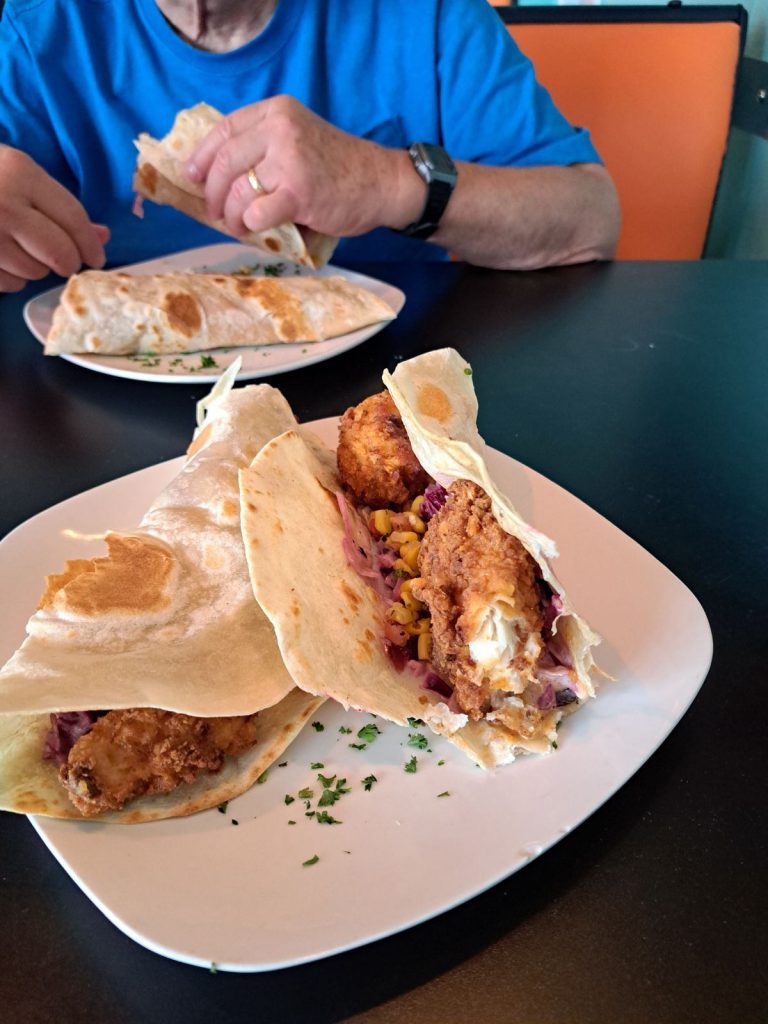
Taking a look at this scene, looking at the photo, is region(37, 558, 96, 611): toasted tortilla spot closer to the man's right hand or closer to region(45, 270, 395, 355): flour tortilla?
region(45, 270, 395, 355): flour tortilla

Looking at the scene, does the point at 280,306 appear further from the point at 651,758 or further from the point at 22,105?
the point at 651,758

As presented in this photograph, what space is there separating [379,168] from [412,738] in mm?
2266

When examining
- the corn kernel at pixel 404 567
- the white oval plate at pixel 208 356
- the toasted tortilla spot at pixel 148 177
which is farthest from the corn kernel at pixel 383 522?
the toasted tortilla spot at pixel 148 177

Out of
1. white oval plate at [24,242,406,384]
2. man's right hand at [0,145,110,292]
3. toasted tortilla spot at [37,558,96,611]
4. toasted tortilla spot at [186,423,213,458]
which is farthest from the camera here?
man's right hand at [0,145,110,292]

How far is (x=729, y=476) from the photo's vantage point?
2068mm

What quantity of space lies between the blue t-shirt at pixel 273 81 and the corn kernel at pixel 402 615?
8.14ft

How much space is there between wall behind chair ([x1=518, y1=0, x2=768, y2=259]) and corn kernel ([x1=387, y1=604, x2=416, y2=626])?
153 inches

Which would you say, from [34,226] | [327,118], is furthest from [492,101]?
[34,226]

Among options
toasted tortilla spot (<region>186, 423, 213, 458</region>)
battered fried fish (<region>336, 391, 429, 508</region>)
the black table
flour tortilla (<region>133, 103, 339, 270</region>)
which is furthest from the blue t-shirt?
battered fried fish (<region>336, 391, 429, 508</region>)

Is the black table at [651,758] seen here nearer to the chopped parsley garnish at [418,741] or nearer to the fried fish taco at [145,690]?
the fried fish taco at [145,690]

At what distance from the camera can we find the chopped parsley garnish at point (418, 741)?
4.32ft

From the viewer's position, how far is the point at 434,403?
1.67m

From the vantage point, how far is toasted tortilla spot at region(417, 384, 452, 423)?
1643 millimetres

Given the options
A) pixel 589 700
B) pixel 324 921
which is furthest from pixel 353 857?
pixel 589 700
